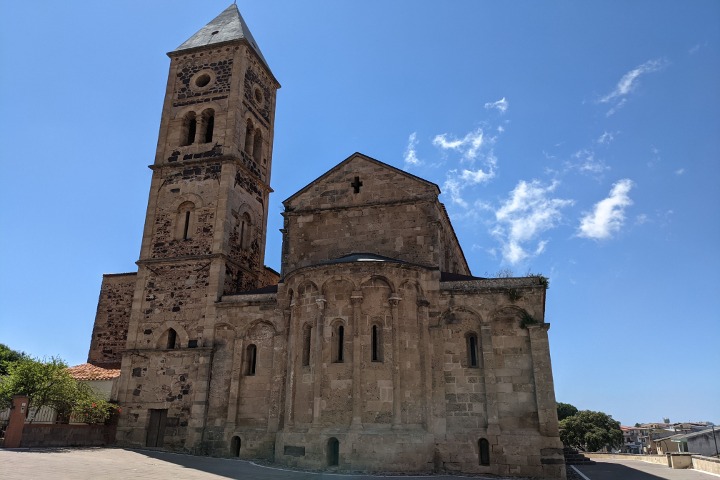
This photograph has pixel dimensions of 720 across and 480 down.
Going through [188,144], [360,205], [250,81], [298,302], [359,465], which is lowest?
[359,465]

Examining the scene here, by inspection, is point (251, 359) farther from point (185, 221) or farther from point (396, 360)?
point (185, 221)

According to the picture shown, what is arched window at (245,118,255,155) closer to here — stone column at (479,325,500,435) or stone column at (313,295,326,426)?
stone column at (313,295,326,426)

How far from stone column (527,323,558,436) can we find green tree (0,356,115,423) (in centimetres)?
1522

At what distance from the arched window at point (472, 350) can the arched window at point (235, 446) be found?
849cm

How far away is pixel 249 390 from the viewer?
62.1 feet

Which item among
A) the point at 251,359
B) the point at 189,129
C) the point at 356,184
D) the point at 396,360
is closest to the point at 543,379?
the point at 396,360

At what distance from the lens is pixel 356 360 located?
15914 mm

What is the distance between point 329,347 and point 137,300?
9.87 m

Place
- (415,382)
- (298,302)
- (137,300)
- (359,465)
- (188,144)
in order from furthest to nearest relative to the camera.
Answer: (188,144) < (137,300) < (298,302) < (415,382) < (359,465)

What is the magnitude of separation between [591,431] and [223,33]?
160ft

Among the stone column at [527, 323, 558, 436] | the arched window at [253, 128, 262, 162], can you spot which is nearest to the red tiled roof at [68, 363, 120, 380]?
the arched window at [253, 128, 262, 162]

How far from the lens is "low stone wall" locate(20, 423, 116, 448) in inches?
653

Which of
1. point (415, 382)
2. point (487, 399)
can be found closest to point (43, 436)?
point (415, 382)

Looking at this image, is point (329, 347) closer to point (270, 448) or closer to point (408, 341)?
point (408, 341)
